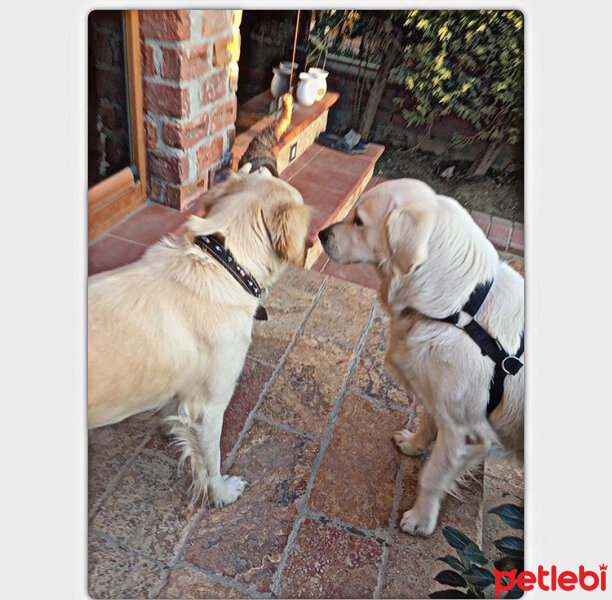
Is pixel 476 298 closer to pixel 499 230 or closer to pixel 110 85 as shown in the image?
pixel 499 230

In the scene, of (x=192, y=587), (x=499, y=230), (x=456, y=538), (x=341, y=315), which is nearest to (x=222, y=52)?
(x=499, y=230)

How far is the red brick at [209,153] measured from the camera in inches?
85.5

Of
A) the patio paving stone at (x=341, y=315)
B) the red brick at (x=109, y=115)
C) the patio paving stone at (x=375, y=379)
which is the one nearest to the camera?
the red brick at (x=109, y=115)

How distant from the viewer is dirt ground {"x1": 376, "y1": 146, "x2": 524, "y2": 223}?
5.46 feet

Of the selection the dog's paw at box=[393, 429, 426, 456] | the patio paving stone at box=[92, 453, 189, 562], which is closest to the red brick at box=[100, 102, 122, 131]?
the patio paving stone at box=[92, 453, 189, 562]

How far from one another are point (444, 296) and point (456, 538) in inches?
39.6

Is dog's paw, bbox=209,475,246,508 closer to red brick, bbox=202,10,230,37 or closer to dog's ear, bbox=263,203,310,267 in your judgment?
dog's ear, bbox=263,203,310,267

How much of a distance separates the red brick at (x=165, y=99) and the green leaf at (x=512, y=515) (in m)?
2.12

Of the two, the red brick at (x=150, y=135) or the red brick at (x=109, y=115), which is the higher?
the red brick at (x=109, y=115)

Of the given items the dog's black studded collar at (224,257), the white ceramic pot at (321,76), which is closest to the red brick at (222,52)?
the white ceramic pot at (321,76)

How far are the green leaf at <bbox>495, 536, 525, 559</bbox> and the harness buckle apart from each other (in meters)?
0.63

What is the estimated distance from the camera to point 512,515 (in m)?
1.73

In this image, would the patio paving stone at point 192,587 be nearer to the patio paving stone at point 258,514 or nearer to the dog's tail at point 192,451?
the patio paving stone at point 258,514

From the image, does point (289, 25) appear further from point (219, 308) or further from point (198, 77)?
point (219, 308)
